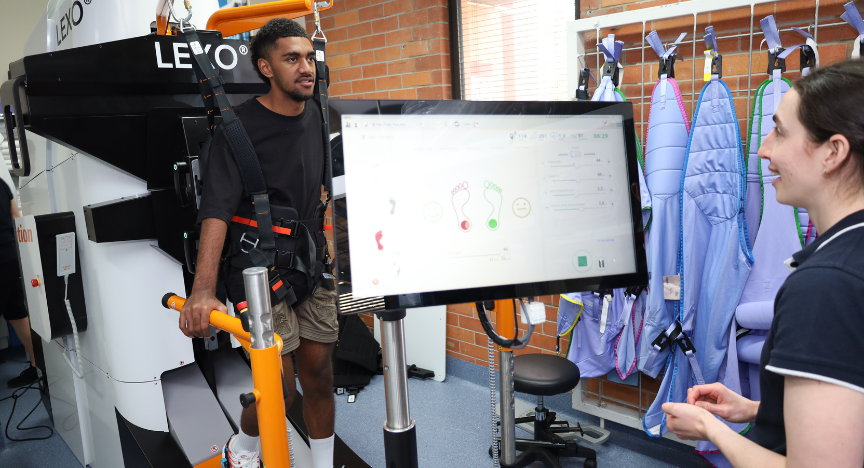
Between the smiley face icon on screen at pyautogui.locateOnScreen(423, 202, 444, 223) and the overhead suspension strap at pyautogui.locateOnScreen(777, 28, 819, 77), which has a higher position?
the overhead suspension strap at pyautogui.locateOnScreen(777, 28, 819, 77)

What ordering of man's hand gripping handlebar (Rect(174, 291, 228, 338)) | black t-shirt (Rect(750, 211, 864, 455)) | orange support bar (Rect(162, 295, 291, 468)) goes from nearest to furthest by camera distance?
black t-shirt (Rect(750, 211, 864, 455)) < orange support bar (Rect(162, 295, 291, 468)) < man's hand gripping handlebar (Rect(174, 291, 228, 338))

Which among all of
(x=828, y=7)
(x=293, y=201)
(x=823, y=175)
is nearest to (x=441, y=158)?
(x=823, y=175)

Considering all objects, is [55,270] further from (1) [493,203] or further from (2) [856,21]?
(2) [856,21]

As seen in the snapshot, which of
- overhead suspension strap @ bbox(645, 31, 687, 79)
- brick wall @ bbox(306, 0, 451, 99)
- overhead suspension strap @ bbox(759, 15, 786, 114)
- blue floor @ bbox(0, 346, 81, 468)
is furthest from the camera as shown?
brick wall @ bbox(306, 0, 451, 99)

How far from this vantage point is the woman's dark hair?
86 cm

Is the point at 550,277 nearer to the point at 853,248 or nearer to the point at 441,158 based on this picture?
the point at 441,158

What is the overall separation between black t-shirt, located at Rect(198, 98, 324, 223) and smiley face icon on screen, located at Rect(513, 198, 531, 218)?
1115 mm

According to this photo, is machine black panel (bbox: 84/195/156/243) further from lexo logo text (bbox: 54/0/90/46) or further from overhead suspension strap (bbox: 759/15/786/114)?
overhead suspension strap (bbox: 759/15/786/114)

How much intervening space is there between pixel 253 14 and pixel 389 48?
1465 millimetres

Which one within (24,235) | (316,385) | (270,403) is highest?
(24,235)

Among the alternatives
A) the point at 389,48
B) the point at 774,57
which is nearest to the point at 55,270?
the point at 389,48

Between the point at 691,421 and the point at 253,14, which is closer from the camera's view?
the point at 691,421

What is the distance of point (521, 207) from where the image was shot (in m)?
1.01

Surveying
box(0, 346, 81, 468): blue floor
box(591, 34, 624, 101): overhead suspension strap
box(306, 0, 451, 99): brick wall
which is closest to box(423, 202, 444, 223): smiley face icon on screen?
box(591, 34, 624, 101): overhead suspension strap
